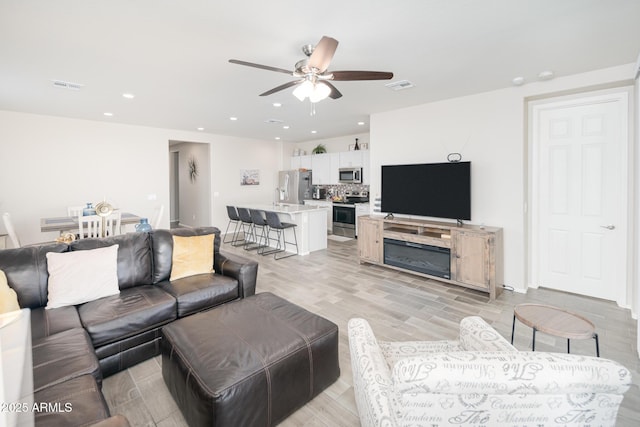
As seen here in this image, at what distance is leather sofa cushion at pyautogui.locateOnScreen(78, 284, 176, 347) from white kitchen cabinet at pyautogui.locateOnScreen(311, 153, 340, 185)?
237 inches

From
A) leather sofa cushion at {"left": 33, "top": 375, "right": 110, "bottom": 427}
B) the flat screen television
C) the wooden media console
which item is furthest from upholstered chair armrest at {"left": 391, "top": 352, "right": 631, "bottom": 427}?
the flat screen television

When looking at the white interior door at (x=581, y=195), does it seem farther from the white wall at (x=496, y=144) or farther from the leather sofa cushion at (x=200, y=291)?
the leather sofa cushion at (x=200, y=291)

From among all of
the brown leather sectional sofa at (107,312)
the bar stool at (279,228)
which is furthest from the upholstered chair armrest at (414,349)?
the bar stool at (279,228)

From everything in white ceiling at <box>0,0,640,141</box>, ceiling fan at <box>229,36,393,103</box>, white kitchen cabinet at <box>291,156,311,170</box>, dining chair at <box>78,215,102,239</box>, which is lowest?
dining chair at <box>78,215,102,239</box>

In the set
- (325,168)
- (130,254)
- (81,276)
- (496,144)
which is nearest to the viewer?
(81,276)

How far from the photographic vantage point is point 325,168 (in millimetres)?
8320

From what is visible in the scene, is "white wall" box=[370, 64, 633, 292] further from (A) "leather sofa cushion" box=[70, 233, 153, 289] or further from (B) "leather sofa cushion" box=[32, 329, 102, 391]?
(B) "leather sofa cushion" box=[32, 329, 102, 391]

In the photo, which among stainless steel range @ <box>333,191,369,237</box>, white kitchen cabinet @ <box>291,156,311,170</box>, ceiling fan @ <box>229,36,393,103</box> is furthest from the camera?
white kitchen cabinet @ <box>291,156,311,170</box>

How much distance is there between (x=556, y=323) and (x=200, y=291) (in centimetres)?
271

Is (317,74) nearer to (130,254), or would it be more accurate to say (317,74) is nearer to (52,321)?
(130,254)

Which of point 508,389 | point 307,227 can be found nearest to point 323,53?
point 508,389

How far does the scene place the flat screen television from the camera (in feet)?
13.5

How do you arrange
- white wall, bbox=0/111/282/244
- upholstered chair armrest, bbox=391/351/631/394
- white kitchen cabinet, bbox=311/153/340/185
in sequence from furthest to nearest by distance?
white kitchen cabinet, bbox=311/153/340/185 < white wall, bbox=0/111/282/244 < upholstered chair armrest, bbox=391/351/631/394

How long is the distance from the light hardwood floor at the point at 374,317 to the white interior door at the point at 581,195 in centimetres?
33
